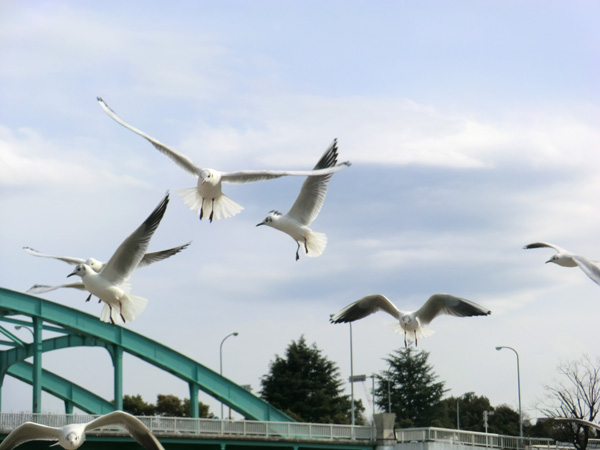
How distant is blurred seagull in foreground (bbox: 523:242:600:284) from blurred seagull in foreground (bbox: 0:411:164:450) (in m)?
9.25

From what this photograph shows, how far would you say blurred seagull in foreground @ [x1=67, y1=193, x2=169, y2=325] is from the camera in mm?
22230

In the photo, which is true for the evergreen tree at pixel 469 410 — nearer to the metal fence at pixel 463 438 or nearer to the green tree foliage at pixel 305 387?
the green tree foliage at pixel 305 387

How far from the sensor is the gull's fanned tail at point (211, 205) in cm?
2239

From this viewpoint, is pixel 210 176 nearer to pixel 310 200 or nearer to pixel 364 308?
pixel 310 200

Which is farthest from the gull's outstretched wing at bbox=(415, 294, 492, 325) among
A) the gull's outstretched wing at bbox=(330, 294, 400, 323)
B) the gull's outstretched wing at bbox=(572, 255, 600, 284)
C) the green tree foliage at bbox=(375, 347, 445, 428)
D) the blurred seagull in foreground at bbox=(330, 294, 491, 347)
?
the green tree foliage at bbox=(375, 347, 445, 428)

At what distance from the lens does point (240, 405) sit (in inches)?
2202

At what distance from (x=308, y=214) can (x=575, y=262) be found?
245 inches

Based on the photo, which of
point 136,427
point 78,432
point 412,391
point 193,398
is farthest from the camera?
point 412,391

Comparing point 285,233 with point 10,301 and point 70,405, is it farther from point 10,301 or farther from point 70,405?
point 70,405

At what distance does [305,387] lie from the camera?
88625mm

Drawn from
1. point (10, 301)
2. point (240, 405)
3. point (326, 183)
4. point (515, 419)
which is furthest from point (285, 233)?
point (515, 419)

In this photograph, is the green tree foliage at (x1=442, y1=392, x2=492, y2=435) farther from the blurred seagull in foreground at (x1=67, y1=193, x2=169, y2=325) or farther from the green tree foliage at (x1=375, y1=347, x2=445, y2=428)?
the blurred seagull in foreground at (x1=67, y1=193, x2=169, y2=325)

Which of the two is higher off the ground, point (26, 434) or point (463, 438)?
point (26, 434)

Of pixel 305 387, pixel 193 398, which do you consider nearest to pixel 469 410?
pixel 305 387
